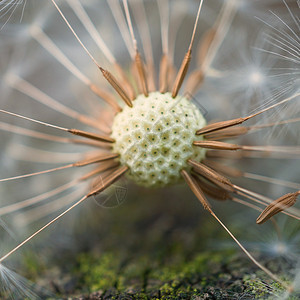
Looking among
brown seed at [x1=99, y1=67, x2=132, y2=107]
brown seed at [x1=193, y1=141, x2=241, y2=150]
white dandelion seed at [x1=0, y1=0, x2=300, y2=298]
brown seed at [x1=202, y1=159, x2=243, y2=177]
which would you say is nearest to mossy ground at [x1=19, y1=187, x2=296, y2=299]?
white dandelion seed at [x1=0, y1=0, x2=300, y2=298]

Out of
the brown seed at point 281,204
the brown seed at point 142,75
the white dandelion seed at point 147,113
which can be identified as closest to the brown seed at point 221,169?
the white dandelion seed at point 147,113

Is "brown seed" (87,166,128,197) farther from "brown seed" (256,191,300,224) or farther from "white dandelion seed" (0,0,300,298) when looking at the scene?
"brown seed" (256,191,300,224)

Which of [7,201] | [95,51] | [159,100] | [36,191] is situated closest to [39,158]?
[36,191]

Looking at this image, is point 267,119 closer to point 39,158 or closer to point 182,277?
point 182,277

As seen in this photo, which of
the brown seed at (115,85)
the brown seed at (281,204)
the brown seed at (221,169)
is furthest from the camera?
the brown seed at (221,169)

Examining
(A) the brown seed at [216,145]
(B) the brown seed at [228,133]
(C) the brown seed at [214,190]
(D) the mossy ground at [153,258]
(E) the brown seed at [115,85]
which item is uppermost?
(E) the brown seed at [115,85]

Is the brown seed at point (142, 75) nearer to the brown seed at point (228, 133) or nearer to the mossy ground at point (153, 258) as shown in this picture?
the brown seed at point (228, 133)

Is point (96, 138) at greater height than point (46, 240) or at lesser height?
greater

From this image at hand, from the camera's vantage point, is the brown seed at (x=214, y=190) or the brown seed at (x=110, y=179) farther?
the brown seed at (x=214, y=190)

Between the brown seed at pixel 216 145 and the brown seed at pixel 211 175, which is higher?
the brown seed at pixel 216 145
